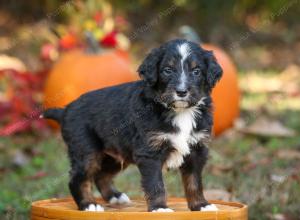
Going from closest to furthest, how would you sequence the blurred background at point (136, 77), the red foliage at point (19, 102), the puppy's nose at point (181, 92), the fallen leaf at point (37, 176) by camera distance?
the puppy's nose at point (181, 92) → the blurred background at point (136, 77) → the fallen leaf at point (37, 176) → the red foliage at point (19, 102)

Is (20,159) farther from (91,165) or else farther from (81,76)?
(91,165)

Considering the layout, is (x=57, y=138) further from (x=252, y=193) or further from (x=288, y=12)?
(x=288, y=12)

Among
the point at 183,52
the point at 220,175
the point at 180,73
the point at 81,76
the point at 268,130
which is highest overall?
the point at 81,76

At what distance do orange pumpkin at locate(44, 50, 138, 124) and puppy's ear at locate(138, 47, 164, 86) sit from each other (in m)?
3.99

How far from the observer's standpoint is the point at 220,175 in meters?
6.61

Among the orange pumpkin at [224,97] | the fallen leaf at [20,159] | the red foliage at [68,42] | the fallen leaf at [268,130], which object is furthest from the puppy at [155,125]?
the red foliage at [68,42]

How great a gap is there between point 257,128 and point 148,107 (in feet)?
14.7

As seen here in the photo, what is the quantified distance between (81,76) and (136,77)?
0.75 meters

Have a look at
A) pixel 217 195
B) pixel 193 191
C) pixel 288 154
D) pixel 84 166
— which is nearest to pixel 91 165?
pixel 84 166

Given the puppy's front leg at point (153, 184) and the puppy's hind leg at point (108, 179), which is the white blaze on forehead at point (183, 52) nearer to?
the puppy's front leg at point (153, 184)

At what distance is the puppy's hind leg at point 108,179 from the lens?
16.7 ft

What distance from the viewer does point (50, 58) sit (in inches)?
394

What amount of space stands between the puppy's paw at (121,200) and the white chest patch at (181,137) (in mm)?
711

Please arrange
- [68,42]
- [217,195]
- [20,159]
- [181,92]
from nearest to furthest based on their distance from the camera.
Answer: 1. [181,92]
2. [217,195]
3. [20,159]
4. [68,42]
